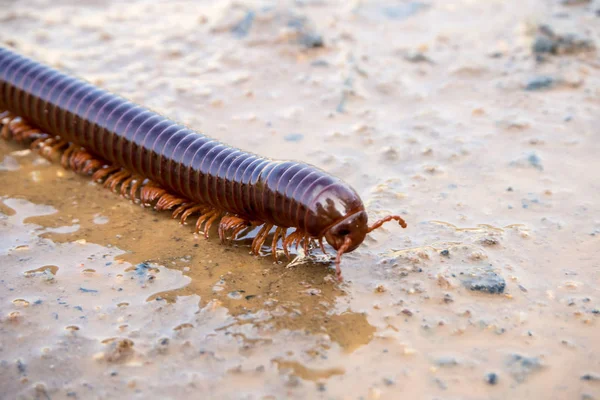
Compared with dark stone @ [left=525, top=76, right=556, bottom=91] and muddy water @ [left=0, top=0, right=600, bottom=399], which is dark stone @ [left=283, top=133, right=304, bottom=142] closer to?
muddy water @ [left=0, top=0, right=600, bottom=399]

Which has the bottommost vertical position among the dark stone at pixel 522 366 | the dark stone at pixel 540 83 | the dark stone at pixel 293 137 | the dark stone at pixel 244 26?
the dark stone at pixel 522 366

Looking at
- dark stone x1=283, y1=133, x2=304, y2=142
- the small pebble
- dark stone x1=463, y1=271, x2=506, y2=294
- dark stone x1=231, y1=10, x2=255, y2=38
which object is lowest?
the small pebble

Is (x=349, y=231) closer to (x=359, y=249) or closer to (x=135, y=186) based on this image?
(x=359, y=249)

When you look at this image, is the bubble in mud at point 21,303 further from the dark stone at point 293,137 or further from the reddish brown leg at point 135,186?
the dark stone at point 293,137

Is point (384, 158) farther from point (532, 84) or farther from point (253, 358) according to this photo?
point (253, 358)

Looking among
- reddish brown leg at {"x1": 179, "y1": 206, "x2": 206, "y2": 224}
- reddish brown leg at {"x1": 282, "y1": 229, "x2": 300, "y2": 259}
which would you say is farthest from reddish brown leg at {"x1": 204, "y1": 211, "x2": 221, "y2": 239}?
reddish brown leg at {"x1": 282, "y1": 229, "x2": 300, "y2": 259}

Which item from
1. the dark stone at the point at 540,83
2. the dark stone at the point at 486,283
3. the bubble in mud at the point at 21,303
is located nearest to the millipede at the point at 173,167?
the dark stone at the point at 486,283
